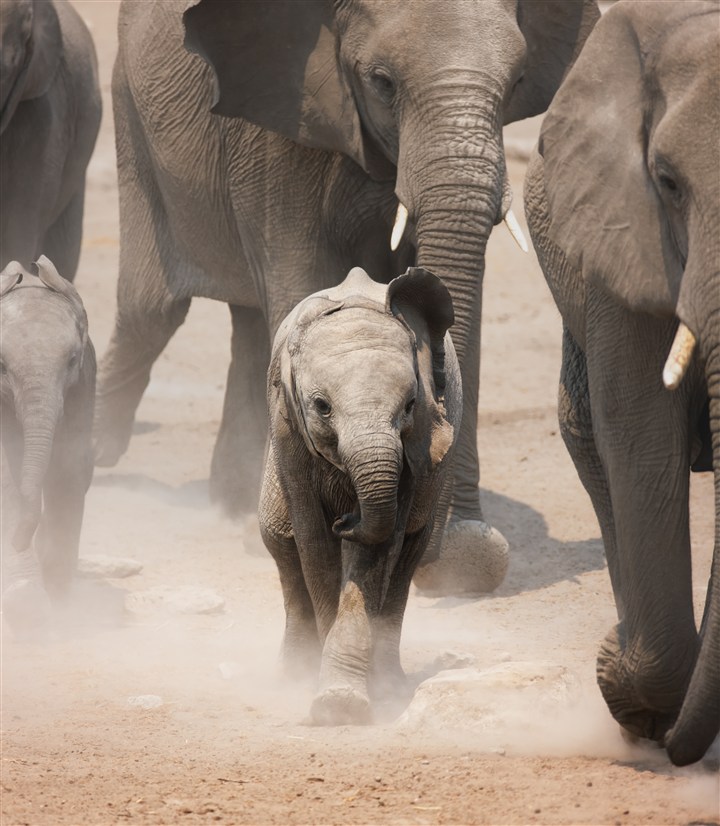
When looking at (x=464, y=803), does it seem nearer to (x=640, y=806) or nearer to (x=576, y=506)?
(x=640, y=806)

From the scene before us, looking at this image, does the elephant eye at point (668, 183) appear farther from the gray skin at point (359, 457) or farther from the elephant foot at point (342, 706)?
the elephant foot at point (342, 706)

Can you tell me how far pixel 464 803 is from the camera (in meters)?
4.29

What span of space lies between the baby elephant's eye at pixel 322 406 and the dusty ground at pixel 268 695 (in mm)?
812

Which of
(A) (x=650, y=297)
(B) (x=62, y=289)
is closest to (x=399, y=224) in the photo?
(B) (x=62, y=289)

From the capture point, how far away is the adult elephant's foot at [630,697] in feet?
15.0

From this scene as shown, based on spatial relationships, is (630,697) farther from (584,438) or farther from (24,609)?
(24,609)

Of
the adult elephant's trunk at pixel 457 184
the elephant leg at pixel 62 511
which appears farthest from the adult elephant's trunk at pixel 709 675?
the elephant leg at pixel 62 511

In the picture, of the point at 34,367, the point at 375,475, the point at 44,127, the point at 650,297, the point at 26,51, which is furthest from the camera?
the point at 44,127

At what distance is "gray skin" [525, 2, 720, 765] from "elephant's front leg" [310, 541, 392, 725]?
656 millimetres

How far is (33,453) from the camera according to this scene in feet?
20.4

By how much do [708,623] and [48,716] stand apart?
2111mm

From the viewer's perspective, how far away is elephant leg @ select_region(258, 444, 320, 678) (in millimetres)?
5523

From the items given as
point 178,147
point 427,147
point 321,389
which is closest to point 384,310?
point 321,389

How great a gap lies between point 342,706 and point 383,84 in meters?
2.42
